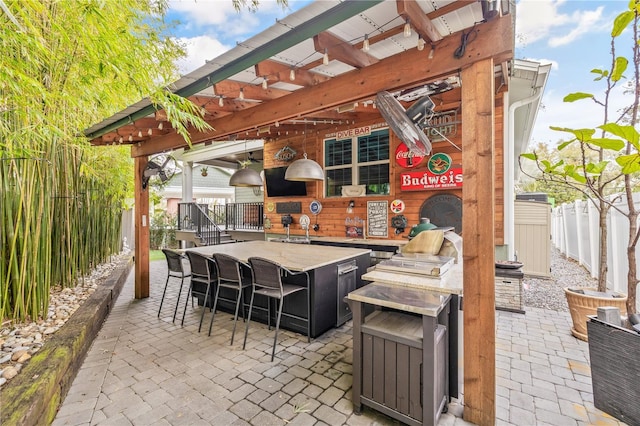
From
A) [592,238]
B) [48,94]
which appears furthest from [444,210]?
[48,94]

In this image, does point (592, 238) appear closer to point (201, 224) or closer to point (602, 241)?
point (602, 241)

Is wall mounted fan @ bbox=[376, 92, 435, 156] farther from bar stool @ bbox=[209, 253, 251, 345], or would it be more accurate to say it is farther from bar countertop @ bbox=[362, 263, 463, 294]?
bar stool @ bbox=[209, 253, 251, 345]

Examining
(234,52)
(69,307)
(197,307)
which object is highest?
(234,52)

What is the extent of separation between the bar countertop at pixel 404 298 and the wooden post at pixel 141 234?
439cm

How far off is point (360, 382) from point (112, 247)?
7237 millimetres

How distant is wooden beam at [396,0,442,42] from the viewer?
163cm

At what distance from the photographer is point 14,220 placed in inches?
101

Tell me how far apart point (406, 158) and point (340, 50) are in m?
3.30

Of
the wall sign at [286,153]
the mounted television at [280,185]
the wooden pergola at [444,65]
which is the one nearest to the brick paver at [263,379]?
the wooden pergola at [444,65]

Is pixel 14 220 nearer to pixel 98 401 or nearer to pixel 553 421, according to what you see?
pixel 98 401

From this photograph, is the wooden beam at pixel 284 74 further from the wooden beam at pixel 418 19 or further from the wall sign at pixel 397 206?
the wall sign at pixel 397 206

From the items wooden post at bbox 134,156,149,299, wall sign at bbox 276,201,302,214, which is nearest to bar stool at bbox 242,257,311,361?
wooden post at bbox 134,156,149,299

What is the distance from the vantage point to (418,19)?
175cm

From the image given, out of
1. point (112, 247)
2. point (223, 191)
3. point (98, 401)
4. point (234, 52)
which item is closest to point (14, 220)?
point (98, 401)
